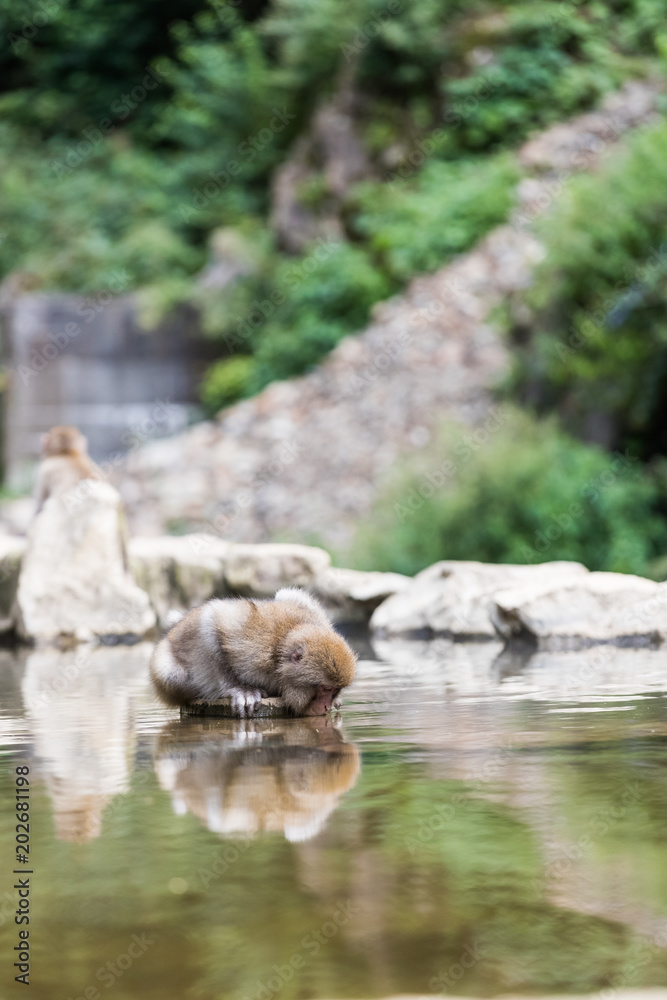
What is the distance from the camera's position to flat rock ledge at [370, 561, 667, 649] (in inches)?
316

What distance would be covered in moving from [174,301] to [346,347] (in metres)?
4.86

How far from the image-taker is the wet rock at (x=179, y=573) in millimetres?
10125

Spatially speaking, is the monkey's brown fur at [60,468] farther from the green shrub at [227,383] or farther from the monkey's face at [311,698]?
the green shrub at [227,383]

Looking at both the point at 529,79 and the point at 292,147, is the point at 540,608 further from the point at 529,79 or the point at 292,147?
the point at 292,147

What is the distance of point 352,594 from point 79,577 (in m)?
2.05

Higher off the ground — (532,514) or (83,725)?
(83,725)

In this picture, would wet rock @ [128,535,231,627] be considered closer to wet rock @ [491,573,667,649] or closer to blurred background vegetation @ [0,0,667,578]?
blurred background vegetation @ [0,0,667,578]

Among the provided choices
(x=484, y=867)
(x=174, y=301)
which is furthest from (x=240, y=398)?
(x=484, y=867)

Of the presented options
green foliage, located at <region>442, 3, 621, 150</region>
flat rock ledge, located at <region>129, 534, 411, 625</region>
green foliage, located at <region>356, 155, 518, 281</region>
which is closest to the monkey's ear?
flat rock ledge, located at <region>129, 534, 411, 625</region>

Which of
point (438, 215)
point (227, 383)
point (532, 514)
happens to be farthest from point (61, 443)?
point (227, 383)

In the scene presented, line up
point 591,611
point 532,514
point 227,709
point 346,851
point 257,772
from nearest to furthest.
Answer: point 346,851, point 257,772, point 227,709, point 591,611, point 532,514

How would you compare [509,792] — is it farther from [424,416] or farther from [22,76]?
[22,76]

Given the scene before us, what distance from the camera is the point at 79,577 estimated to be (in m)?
9.65

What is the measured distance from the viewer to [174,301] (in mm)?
21250
